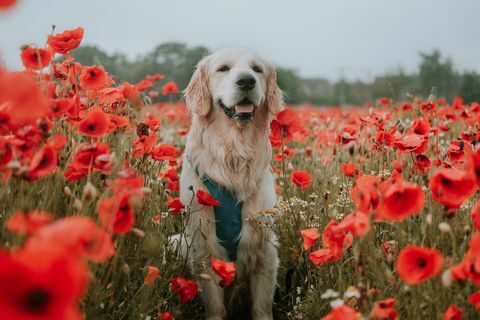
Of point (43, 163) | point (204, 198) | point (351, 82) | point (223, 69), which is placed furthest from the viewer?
point (351, 82)

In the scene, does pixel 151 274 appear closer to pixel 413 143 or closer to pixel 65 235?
pixel 65 235

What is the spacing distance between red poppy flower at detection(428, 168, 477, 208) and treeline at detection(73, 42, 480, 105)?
1.89 metres

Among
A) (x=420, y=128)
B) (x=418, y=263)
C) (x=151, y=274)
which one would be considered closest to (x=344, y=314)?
(x=418, y=263)

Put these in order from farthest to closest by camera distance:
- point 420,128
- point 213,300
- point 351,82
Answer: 1. point 351,82
2. point 213,300
3. point 420,128

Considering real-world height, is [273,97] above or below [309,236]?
above

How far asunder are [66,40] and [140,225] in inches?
36.3

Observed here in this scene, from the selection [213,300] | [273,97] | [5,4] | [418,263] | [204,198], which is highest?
Answer: [5,4]

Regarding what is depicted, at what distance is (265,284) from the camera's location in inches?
117

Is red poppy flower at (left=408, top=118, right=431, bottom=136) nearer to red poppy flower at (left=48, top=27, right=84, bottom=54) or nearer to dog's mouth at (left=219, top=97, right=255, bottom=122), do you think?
dog's mouth at (left=219, top=97, right=255, bottom=122)

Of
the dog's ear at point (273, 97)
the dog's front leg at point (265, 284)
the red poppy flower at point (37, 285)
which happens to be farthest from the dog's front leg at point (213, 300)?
the red poppy flower at point (37, 285)

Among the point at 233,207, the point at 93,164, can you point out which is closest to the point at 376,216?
the point at 93,164

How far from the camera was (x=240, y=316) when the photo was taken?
3.30m

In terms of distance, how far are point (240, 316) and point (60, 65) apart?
2.01m

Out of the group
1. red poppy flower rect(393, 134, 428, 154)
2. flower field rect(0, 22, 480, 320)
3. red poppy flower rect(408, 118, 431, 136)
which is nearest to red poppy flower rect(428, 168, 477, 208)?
flower field rect(0, 22, 480, 320)
